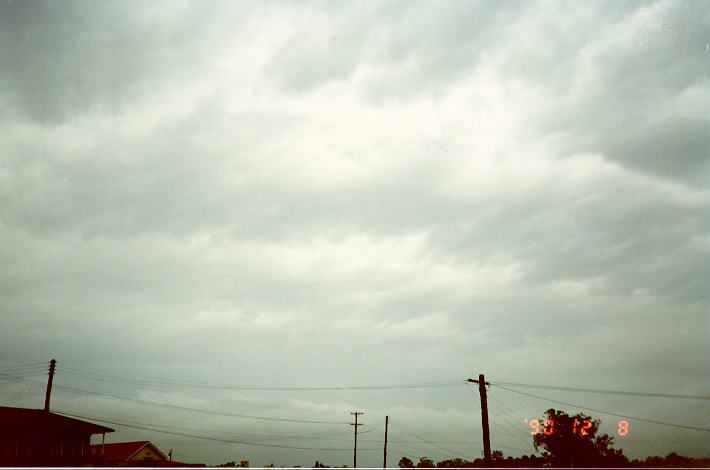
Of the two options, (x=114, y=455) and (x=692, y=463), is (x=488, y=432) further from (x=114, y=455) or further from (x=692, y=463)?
(x=114, y=455)

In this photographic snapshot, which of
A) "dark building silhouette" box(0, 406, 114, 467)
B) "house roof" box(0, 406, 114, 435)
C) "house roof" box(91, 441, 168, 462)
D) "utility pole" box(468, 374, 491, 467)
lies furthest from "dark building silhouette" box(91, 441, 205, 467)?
"utility pole" box(468, 374, 491, 467)

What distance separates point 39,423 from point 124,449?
67.4 feet

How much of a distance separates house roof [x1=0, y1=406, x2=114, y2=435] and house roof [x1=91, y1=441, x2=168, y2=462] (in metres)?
11.1

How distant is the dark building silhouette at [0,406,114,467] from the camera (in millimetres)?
39812

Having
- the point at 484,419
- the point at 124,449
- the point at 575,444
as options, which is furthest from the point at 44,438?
the point at 575,444

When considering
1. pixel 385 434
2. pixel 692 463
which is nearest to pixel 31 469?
pixel 692 463

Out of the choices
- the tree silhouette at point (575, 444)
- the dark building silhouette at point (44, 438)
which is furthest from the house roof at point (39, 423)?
the tree silhouette at point (575, 444)

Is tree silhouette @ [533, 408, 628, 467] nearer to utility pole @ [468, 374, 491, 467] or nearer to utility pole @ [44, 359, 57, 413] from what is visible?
utility pole @ [468, 374, 491, 467]

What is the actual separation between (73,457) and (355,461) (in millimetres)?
42802

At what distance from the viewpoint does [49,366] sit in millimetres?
50500

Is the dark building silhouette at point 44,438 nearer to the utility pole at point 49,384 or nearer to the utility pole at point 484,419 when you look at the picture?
the utility pole at point 49,384

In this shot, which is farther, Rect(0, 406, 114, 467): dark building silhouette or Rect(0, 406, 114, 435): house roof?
Rect(0, 406, 114, 435): house roof

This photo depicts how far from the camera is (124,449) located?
199 feet

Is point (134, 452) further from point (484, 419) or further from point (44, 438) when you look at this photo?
point (484, 419)
